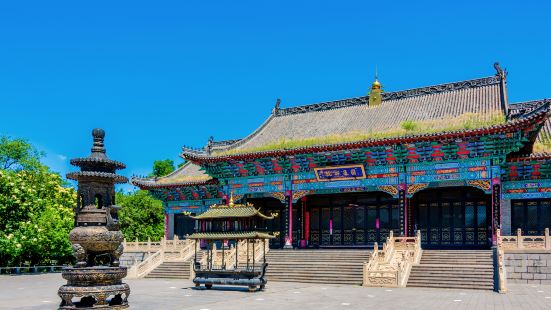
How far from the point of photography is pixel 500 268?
19750 mm

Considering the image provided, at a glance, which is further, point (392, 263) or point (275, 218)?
point (275, 218)

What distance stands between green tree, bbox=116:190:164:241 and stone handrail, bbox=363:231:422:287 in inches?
1098

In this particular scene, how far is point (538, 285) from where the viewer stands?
69.1 ft

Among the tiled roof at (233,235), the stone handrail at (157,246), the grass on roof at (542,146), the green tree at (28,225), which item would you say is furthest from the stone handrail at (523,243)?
the green tree at (28,225)

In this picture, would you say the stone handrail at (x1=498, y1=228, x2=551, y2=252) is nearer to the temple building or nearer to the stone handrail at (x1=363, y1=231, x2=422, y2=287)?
the temple building

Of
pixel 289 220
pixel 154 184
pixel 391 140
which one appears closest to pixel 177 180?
pixel 154 184

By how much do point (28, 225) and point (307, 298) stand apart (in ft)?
59.3

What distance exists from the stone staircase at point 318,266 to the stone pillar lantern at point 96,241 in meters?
10.8

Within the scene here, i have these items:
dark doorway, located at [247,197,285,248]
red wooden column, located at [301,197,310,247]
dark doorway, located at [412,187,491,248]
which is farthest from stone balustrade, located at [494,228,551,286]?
dark doorway, located at [247,197,285,248]

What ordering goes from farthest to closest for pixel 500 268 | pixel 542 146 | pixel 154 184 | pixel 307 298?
1. pixel 154 184
2. pixel 542 146
3. pixel 500 268
4. pixel 307 298

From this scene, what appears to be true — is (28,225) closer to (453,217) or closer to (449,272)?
(449,272)

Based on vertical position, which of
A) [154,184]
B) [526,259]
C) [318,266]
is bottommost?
[318,266]

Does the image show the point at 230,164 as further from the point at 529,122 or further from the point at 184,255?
the point at 529,122

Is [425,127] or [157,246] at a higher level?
[425,127]
